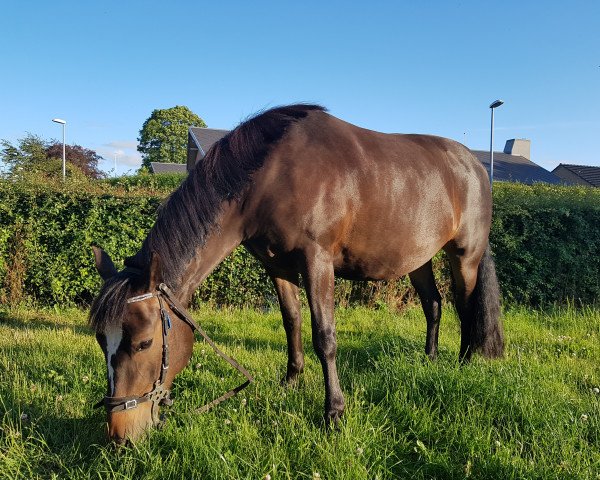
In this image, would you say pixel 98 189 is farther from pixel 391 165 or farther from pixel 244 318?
pixel 391 165

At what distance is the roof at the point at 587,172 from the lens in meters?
36.1

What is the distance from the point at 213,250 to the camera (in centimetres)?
286

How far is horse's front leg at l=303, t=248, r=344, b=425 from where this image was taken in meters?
2.91

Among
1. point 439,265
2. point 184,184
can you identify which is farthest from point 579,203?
point 184,184

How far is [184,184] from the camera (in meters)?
2.91

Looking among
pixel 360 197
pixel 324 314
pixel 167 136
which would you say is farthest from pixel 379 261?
pixel 167 136

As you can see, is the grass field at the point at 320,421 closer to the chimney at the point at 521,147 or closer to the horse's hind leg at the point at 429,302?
the horse's hind leg at the point at 429,302

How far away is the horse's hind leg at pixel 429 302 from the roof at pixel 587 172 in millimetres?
37567

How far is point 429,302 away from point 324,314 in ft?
6.55

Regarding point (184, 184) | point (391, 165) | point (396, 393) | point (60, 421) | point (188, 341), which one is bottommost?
point (60, 421)

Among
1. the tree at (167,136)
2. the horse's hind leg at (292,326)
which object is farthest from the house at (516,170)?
the tree at (167,136)

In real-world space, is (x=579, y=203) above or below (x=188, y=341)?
above

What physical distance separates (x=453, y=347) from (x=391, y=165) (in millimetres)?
2296

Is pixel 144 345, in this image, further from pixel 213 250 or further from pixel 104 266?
pixel 213 250
